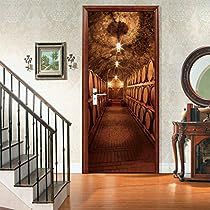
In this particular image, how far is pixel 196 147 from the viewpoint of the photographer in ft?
23.5

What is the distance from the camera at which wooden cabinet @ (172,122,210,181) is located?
7.09 m

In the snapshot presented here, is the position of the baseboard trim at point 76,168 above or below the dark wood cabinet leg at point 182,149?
below

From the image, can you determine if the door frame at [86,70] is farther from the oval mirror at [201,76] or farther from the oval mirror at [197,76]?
the oval mirror at [201,76]

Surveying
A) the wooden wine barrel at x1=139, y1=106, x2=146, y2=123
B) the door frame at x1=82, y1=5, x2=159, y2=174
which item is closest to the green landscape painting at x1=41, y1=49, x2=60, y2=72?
the door frame at x1=82, y1=5, x2=159, y2=174

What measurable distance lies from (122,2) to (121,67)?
1210 millimetres

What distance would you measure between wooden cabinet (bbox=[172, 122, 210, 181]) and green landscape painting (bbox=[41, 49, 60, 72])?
2.26m

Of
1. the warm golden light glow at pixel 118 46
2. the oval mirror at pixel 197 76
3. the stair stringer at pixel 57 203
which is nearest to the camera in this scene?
the stair stringer at pixel 57 203

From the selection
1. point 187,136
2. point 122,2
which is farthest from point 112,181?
point 122,2

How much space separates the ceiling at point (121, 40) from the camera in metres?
8.18

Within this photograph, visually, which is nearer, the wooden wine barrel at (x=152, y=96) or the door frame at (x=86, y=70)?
the door frame at (x=86, y=70)

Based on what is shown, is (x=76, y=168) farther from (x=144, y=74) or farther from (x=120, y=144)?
(x=144, y=74)

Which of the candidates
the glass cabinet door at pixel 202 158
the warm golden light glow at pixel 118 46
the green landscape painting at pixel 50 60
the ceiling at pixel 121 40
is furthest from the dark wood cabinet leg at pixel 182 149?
the green landscape painting at pixel 50 60

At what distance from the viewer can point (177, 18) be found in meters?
7.88

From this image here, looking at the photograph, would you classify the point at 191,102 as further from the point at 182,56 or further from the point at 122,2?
the point at 122,2
